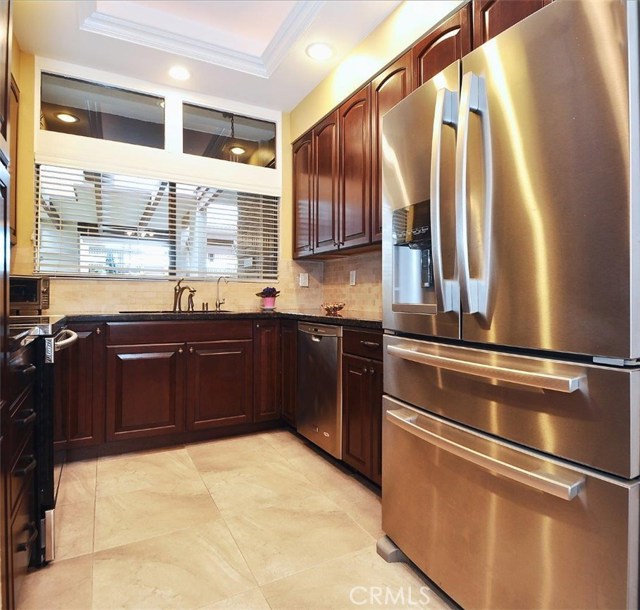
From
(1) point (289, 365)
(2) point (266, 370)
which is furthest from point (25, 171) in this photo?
(1) point (289, 365)

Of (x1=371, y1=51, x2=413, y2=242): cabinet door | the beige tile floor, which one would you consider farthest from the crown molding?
the beige tile floor

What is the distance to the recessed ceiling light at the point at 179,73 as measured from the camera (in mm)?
2962

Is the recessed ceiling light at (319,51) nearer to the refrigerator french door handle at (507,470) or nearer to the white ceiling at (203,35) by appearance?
the white ceiling at (203,35)

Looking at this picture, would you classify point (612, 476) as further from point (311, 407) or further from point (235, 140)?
point (235, 140)

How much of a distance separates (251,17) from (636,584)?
10.9 ft

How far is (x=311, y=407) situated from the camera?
266cm

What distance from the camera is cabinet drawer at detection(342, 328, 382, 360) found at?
2016 millimetres

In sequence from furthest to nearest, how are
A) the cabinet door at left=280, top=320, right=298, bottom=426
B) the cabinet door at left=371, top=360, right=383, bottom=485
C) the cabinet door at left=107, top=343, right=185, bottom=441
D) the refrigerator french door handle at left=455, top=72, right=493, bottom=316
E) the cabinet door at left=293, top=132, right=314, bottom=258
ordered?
1. the cabinet door at left=293, top=132, right=314, bottom=258
2. the cabinet door at left=280, top=320, right=298, bottom=426
3. the cabinet door at left=107, top=343, right=185, bottom=441
4. the cabinet door at left=371, top=360, right=383, bottom=485
5. the refrigerator french door handle at left=455, top=72, right=493, bottom=316

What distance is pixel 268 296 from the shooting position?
341 cm

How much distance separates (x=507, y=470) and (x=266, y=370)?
2.17 meters

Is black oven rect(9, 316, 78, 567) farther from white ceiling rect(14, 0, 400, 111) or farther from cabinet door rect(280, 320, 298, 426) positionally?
white ceiling rect(14, 0, 400, 111)

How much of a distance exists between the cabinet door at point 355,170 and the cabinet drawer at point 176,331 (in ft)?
3.15

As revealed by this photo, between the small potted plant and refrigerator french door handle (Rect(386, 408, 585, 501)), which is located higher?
the small potted plant

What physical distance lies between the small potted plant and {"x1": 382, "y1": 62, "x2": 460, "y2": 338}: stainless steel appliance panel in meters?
1.88
